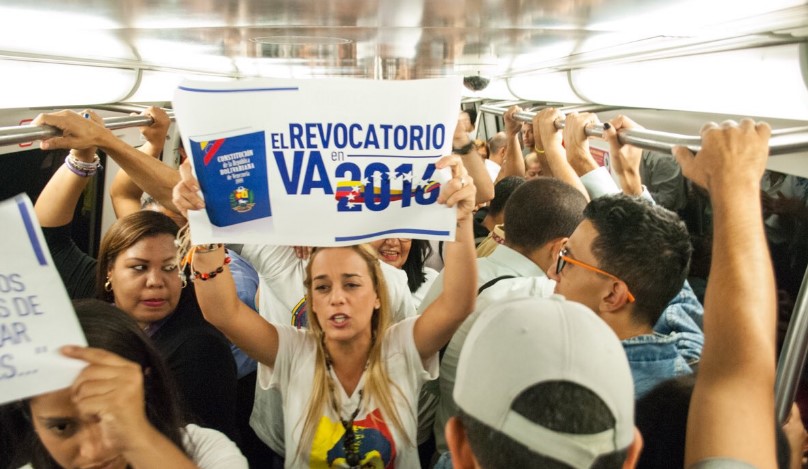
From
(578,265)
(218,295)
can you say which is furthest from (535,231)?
(218,295)

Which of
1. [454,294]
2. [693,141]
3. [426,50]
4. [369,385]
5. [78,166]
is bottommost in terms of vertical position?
[369,385]

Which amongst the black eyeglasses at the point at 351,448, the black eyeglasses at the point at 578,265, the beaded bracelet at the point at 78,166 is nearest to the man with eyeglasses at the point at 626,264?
the black eyeglasses at the point at 578,265

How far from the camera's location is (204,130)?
1614 mm

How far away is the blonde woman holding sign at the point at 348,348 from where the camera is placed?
6.23ft

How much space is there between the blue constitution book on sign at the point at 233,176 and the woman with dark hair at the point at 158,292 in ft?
2.01

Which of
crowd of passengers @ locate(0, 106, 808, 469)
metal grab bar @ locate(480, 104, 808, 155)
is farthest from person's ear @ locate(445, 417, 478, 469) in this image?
metal grab bar @ locate(480, 104, 808, 155)

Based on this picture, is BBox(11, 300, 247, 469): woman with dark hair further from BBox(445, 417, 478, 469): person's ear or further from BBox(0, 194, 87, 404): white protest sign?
BBox(445, 417, 478, 469): person's ear

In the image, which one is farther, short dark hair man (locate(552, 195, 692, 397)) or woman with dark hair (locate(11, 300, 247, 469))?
short dark hair man (locate(552, 195, 692, 397))

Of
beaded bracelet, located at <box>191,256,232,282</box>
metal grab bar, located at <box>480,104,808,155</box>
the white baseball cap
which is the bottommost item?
beaded bracelet, located at <box>191,256,232,282</box>

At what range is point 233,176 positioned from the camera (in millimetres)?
1668

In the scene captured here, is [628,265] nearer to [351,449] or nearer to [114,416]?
[351,449]

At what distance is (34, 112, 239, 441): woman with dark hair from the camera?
6.93 ft

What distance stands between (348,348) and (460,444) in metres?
1.06

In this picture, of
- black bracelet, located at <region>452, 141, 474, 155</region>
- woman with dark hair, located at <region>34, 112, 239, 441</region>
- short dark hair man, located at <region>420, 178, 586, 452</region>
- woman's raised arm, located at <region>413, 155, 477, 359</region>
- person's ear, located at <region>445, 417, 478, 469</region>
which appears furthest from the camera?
short dark hair man, located at <region>420, 178, 586, 452</region>
